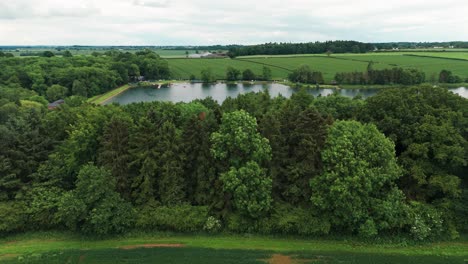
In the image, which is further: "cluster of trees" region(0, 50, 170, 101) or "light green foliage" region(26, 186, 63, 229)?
"cluster of trees" region(0, 50, 170, 101)

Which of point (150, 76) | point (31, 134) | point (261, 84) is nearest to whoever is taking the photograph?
point (31, 134)

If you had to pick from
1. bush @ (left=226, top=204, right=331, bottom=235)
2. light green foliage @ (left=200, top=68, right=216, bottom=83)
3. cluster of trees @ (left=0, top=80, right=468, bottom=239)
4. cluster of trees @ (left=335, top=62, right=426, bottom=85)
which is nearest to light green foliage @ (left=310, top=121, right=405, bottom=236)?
cluster of trees @ (left=0, top=80, right=468, bottom=239)

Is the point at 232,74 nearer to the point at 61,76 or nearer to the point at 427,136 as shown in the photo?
the point at 61,76

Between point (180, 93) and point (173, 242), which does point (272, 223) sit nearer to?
point (173, 242)

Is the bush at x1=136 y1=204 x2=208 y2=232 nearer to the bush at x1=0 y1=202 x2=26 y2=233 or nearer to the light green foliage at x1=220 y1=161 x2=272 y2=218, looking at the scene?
the light green foliage at x1=220 y1=161 x2=272 y2=218

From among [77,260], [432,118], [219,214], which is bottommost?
[77,260]

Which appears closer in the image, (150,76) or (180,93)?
(180,93)

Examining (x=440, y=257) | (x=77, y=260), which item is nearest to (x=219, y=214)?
(x=77, y=260)
